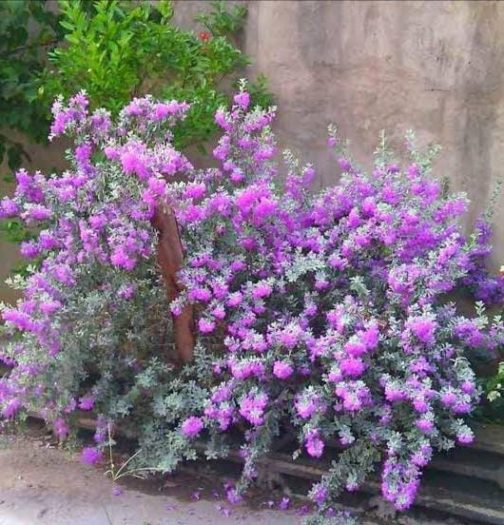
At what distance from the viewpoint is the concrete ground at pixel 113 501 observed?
3.82 metres

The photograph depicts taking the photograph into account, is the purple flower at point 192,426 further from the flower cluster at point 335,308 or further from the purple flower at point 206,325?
the purple flower at point 206,325

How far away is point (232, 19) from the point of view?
15.5 feet

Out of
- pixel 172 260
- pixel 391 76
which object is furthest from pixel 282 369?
pixel 391 76

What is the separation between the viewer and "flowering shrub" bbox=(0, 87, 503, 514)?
11.6 feet

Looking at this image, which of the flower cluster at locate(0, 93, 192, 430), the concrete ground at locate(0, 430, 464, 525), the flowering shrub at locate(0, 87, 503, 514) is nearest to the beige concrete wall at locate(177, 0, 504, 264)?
the flowering shrub at locate(0, 87, 503, 514)

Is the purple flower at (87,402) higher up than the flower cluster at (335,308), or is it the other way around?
the flower cluster at (335,308)

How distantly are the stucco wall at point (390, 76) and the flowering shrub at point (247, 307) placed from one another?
32 centimetres

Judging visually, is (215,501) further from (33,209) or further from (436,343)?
(33,209)

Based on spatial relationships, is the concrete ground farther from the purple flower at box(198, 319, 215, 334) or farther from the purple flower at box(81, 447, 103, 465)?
the purple flower at box(198, 319, 215, 334)

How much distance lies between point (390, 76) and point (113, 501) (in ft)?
8.38

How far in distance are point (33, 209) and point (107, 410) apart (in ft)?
3.25

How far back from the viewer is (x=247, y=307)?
3.77 metres

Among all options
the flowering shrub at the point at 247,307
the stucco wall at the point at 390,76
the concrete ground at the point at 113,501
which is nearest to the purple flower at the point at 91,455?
the flowering shrub at the point at 247,307

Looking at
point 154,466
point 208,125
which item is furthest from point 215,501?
point 208,125
